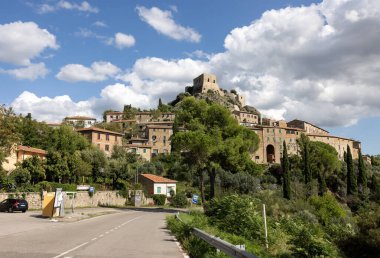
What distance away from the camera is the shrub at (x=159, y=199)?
65.2 m

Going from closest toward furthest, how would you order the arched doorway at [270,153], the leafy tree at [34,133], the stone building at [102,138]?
the leafy tree at [34,133] → the stone building at [102,138] → the arched doorway at [270,153]

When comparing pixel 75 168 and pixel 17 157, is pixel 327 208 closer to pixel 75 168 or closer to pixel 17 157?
pixel 75 168

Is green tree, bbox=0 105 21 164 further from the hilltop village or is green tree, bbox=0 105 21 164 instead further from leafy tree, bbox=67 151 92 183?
the hilltop village

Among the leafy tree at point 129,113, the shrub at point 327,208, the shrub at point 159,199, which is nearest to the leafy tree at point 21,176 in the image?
the shrub at point 159,199

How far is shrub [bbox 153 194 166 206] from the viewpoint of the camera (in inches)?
2569

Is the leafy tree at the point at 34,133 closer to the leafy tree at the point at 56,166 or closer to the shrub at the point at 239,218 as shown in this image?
the leafy tree at the point at 56,166

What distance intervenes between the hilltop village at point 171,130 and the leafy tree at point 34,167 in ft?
140

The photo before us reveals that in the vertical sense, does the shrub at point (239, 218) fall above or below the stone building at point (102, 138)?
below

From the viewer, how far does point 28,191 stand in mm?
41906

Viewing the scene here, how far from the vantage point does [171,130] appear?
12450 cm

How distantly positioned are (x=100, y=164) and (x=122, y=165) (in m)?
3.62

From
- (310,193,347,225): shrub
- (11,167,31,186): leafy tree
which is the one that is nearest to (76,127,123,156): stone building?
(11,167,31,186): leafy tree

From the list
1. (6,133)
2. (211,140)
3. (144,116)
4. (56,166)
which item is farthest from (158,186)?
(144,116)

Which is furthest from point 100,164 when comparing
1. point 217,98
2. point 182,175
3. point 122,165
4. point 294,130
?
point 217,98
